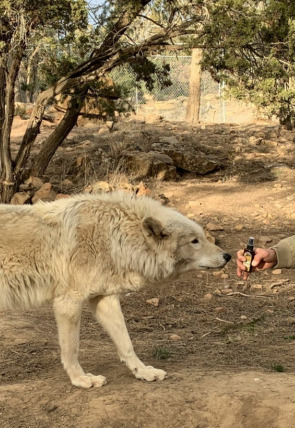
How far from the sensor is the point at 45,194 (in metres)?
12.8

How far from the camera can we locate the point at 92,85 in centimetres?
1259

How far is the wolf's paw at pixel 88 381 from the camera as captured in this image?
5.05m

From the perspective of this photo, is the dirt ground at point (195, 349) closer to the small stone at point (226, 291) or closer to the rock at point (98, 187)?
the small stone at point (226, 291)

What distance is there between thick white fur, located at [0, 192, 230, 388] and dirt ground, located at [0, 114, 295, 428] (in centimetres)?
44

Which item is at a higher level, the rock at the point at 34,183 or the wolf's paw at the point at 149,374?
the rock at the point at 34,183

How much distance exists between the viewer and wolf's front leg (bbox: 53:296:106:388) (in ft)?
16.7

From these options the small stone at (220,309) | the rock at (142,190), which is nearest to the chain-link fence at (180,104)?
the rock at (142,190)

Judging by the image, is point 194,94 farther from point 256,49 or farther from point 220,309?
point 220,309

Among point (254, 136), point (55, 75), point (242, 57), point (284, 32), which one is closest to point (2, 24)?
point (55, 75)

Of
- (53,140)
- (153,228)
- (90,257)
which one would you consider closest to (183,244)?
(153,228)

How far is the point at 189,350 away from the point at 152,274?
1.59 meters

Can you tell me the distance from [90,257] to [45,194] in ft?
25.6

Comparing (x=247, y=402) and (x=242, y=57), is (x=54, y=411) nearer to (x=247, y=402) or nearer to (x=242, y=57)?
(x=247, y=402)

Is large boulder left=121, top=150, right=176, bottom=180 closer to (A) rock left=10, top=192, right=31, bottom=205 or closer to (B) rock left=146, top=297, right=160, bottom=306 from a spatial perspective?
(A) rock left=10, top=192, right=31, bottom=205
